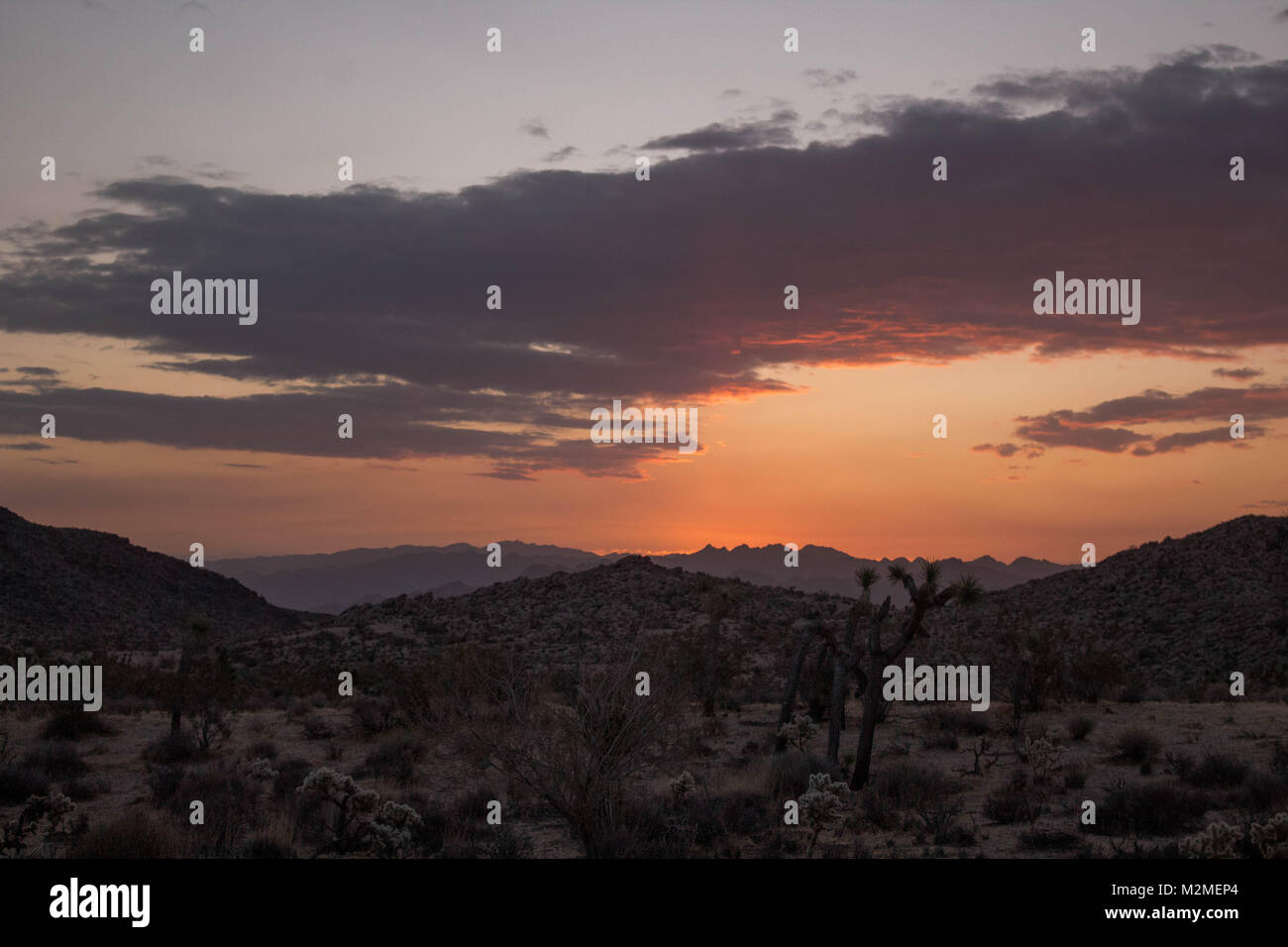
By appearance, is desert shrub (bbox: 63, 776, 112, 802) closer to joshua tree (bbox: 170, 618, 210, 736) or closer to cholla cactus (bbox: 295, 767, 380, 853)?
joshua tree (bbox: 170, 618, 210, 736)

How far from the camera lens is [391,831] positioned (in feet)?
43.9

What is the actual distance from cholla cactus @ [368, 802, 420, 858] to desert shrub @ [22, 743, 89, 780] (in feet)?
33.0

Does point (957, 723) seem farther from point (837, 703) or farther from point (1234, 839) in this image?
point (1234, 839)

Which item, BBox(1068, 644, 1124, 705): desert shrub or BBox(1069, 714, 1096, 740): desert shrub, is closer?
BBox(1069, 714, 1096, 740): desert shrub

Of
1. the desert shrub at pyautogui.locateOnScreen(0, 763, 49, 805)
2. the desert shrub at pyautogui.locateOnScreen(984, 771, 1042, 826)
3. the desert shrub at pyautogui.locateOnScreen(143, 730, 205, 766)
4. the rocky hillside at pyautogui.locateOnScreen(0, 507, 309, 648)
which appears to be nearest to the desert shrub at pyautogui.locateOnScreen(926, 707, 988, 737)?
the desert shrub at pyautogui.locateOnScreen(984, 771, 1042, 826)

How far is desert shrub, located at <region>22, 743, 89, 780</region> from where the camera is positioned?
20359 mm

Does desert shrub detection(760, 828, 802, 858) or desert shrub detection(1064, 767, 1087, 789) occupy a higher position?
desert shrub detection(760, 828, 802, 858)

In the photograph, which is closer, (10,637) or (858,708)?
(858,708)

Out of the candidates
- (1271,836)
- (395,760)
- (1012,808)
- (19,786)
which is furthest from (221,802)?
(1271,836)

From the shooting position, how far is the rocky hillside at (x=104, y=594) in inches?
2591
